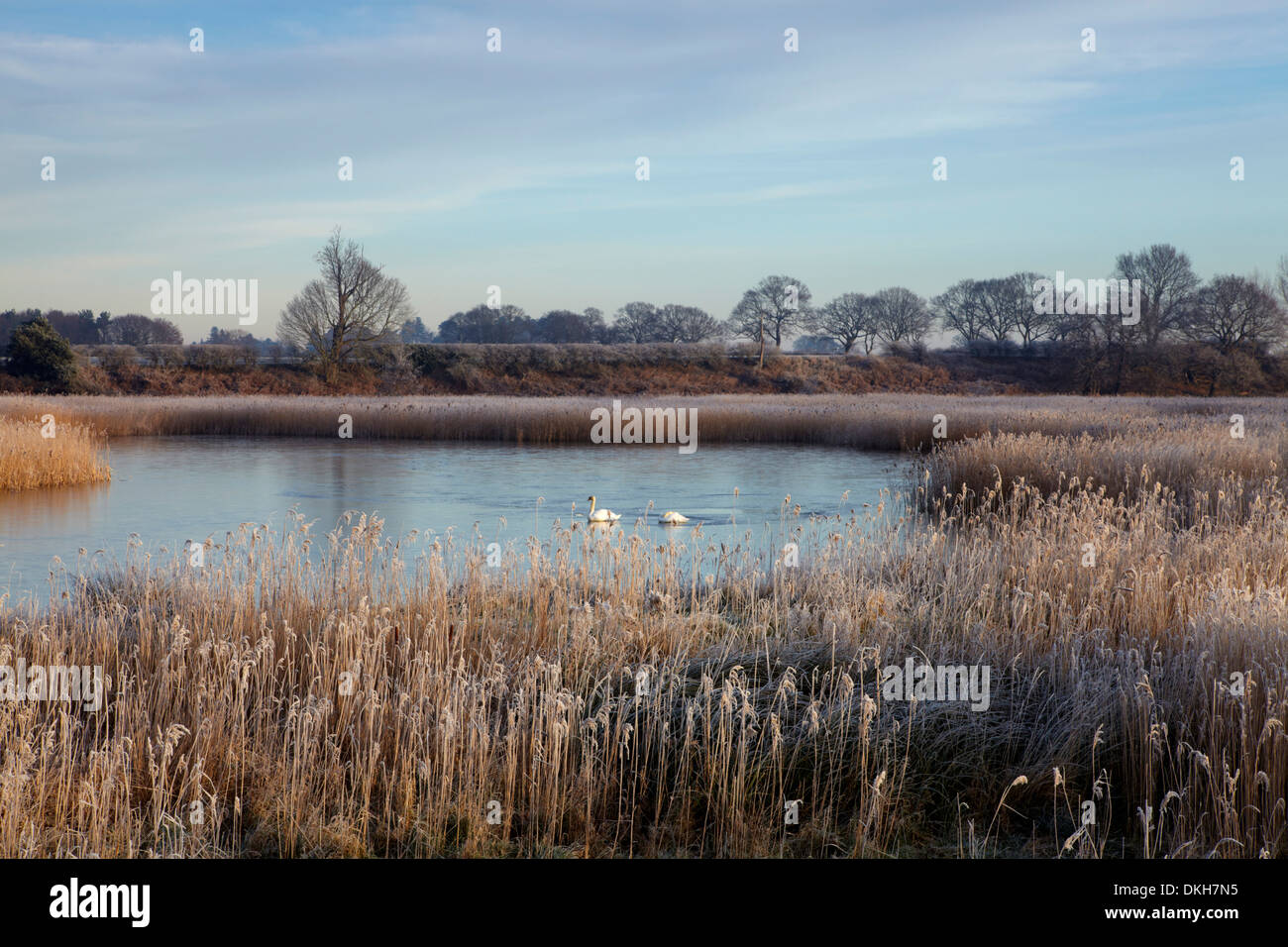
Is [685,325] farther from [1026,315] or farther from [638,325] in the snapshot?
[1026,315]

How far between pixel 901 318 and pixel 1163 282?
662 inches

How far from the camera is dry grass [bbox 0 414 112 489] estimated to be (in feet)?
46.7

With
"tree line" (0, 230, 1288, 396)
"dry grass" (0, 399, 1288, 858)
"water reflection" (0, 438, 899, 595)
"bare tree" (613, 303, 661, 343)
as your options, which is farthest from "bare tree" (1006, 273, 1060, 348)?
"dry grass" (0, 399, 1288, 858)

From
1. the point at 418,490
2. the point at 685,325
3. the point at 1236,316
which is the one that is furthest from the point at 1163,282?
the point at 418,490

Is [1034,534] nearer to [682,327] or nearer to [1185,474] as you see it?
[1185,474]

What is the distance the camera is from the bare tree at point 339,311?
4353cm

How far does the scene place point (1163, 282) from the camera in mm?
47094

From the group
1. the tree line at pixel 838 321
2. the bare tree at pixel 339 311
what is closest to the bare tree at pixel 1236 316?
the tree line at pixel 838 321

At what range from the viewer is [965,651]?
5152mm

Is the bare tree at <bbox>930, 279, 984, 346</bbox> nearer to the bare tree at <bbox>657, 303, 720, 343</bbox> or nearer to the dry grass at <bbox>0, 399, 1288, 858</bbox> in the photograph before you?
the bare tree at <bbox>657, 303, 720, 343</bbox>

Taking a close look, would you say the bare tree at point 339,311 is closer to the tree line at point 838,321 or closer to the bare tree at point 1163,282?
the tree line at point 838,321

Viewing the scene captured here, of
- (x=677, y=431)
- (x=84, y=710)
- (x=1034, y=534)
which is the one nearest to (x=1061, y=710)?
(x=1034, y=534)
